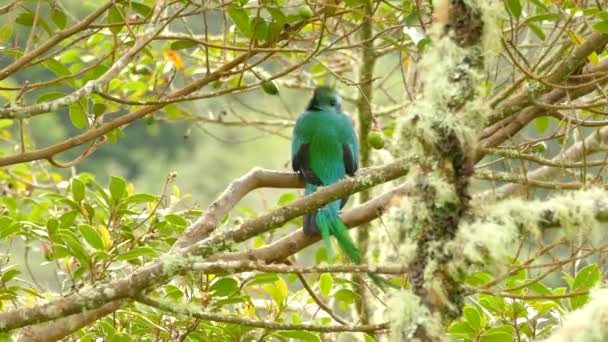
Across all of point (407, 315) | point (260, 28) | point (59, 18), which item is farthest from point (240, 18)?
point (407, 315)

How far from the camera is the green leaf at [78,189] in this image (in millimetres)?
2787

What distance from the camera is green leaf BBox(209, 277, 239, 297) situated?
8.45 feet

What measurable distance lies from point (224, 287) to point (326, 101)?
1.69 m

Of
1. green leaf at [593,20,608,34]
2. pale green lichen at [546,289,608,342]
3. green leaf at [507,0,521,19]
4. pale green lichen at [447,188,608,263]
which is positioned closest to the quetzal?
green leaf at [507,0,521,19]

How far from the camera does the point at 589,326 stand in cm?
133

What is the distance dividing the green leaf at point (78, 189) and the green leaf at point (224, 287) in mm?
515

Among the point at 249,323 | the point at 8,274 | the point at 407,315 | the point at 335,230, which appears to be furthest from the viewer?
the point at 335,230

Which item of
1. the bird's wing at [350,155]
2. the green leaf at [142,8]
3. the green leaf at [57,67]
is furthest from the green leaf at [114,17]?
the bird's wing at [350,155]

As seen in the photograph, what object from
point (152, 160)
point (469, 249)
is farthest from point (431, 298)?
point (152, 160)

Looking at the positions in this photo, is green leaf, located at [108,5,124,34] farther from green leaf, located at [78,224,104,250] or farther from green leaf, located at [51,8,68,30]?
green leaf, located at [78,224,104,250]

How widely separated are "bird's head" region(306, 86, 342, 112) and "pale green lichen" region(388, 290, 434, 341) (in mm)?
2570

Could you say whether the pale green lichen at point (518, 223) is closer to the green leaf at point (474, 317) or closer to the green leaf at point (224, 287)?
the green leaf at point (474, 317)

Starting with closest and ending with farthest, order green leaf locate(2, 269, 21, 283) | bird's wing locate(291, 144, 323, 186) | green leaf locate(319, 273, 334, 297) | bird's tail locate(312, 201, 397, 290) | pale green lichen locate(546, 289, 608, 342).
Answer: pale green lichen locate(546, 289, 608, 342)
green leaf locate(2, 269, 21, 283)
green leaf locate(319, 273, 334, 297)
bird's tail locate(312, 201, 397, 290)
bird's wing locate(291, 144, 323, 186)

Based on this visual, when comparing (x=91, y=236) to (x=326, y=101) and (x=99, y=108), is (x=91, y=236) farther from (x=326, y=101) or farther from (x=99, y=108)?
(x=326, y=101)
